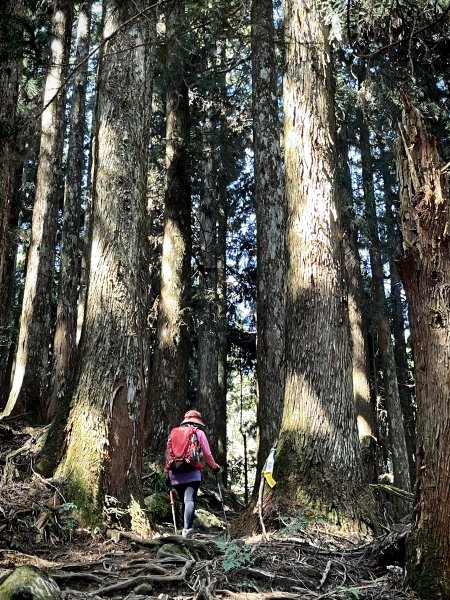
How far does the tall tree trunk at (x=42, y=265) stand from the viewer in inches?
479

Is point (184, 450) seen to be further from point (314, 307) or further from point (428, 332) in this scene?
point (428, 332)

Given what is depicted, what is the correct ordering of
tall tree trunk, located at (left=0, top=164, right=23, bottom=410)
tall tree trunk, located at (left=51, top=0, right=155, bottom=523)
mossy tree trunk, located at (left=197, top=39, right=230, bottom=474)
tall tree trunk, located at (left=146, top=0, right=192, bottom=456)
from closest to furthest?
1. tall tree trunk, located at (left=51, top=0, right=155, bottom=523)
2. tall tree trunk, located at (left=0, top=164, right=23, bottom=410)
3. tall tree trunk, located at (left=146, top=0, right=192, bottom=456)
4. mossy tree trunk, located at (left=197, top=39, right=230, bottom=474)

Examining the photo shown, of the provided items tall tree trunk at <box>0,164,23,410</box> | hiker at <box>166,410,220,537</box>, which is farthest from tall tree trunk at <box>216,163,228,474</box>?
hiker at <box>166,410,220,537</box>

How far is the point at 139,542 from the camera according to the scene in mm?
5484

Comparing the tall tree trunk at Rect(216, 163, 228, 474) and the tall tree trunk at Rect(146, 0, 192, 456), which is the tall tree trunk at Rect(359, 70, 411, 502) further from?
the tall tree trunk at Rect(146, 0, 192, 456)

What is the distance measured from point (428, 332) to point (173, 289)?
8.70 metres

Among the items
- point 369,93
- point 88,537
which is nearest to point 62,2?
point 369,93

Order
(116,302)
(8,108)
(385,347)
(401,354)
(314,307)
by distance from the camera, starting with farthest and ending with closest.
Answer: (401,354), (385,347), (116,302), (314,307), (8,108)

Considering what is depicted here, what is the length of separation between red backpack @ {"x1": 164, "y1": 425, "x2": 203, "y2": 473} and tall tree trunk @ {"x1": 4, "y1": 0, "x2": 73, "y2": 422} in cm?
490

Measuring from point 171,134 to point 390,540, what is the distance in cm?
1047

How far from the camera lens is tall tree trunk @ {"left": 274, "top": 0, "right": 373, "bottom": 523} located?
576 centimetres

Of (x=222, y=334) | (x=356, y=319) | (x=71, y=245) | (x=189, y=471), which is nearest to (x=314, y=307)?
(x=189, y=471)

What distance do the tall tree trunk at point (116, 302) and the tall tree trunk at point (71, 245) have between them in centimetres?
710

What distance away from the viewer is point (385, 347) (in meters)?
17.6
